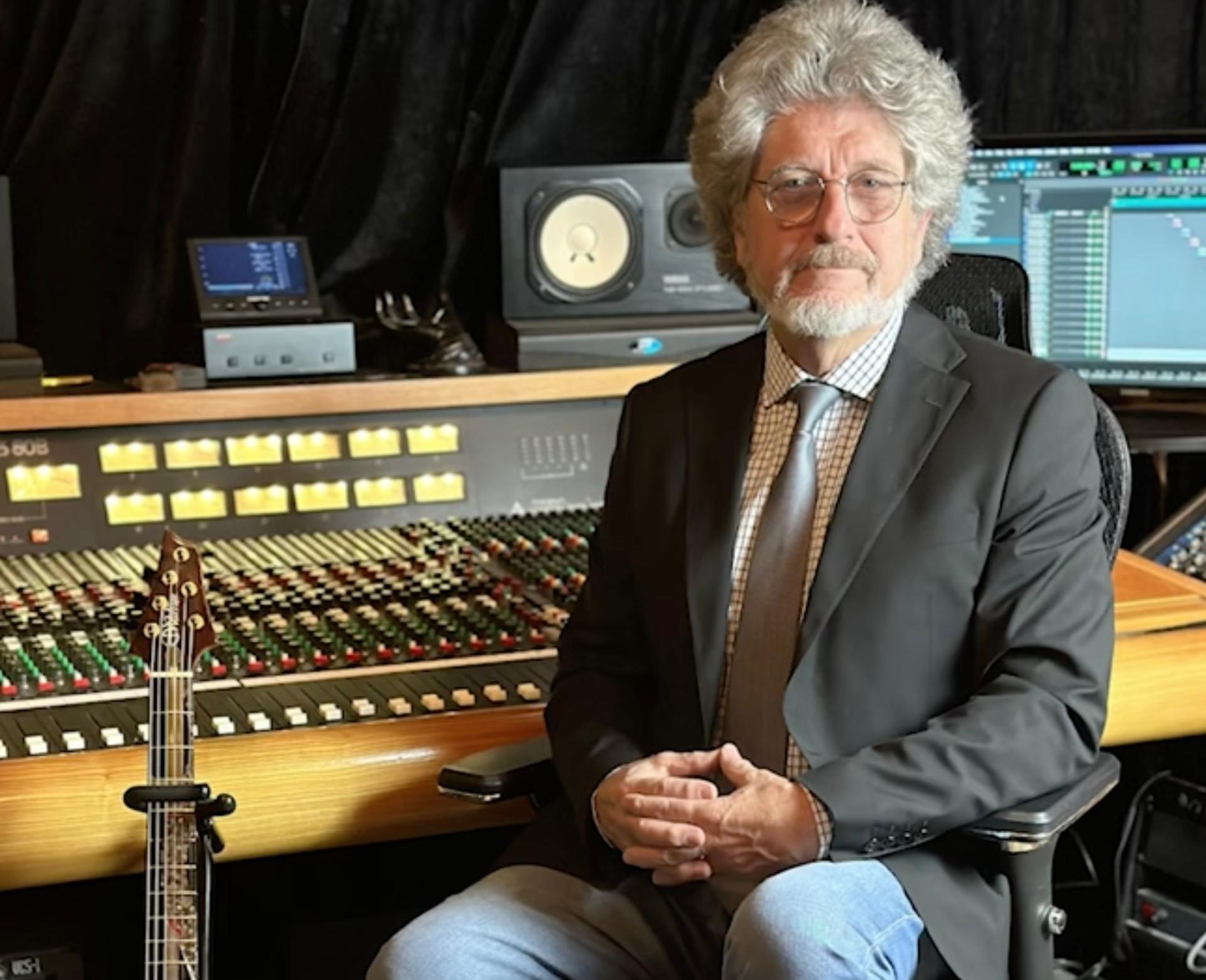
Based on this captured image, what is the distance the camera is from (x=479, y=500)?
2652 millimetres

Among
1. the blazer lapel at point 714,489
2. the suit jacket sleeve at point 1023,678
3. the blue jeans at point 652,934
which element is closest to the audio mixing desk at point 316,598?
the blue jeans at point 652,934

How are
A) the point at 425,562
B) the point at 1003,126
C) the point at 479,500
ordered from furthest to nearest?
the point at 1003,126 < the point at 479,500 < the point at 425,562

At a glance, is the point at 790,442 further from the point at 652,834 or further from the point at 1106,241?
the point at 1106,241

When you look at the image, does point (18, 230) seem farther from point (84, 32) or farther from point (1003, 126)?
point (1003, 126)

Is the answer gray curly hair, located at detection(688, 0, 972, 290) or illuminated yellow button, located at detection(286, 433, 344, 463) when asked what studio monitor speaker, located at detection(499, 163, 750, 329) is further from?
gray curly hair, located at detection(688, 0, 972, 290)

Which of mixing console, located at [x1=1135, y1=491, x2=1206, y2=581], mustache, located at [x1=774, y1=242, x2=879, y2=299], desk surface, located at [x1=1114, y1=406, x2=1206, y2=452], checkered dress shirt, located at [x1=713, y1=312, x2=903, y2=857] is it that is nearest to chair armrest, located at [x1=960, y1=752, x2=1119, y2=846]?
checkered dress shirt, located at [x1=713, y1=312, x2=903, y2=857]

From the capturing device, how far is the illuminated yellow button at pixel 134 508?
2475 mm

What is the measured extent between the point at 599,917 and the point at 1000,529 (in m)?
0.56

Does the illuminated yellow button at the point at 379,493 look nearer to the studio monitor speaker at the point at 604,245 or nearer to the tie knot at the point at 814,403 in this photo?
the studio monitor speaker at the point at 604,245

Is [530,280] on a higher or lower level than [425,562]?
higher

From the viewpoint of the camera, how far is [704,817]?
1764 millimetres

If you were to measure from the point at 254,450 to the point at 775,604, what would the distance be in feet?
3.06

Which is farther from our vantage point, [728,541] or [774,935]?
[728,541]

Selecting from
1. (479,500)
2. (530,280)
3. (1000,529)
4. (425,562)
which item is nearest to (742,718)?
(1000,529)
